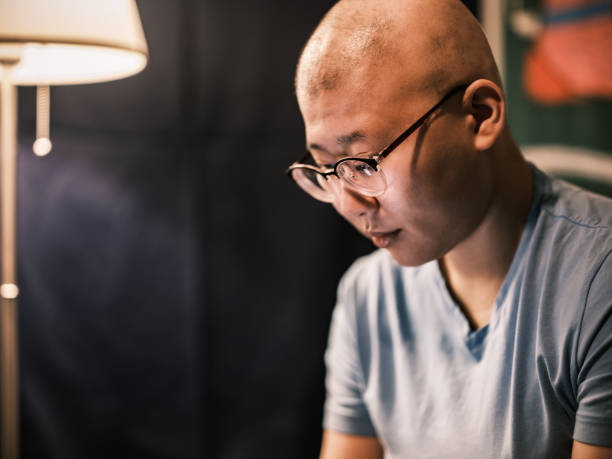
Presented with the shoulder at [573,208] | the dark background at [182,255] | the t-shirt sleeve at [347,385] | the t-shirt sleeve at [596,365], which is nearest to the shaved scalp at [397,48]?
the shoulder at [573,208]

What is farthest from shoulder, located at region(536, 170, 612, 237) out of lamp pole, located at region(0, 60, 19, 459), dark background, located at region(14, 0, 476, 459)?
lamp pole, located at region(0, 60, 19, 459)

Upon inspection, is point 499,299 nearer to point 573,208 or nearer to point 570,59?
point 573,208

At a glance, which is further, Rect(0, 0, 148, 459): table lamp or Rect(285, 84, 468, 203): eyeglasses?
Rect(0, 0, 148, 459): table lamp

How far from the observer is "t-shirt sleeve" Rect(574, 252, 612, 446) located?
2.91 ft

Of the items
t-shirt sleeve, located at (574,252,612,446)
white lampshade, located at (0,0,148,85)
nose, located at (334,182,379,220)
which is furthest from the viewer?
white lampshade, located at (0,0,148,85)

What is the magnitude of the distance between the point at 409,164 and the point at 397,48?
171 millimetres

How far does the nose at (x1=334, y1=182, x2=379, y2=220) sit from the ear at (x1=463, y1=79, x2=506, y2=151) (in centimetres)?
18

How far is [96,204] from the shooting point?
185 cm

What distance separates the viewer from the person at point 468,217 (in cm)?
95

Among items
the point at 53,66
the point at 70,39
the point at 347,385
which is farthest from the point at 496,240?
the point at 53,66

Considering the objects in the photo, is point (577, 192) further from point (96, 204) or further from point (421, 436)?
point (96, 204)

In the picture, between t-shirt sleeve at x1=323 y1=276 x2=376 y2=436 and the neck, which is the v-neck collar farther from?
t-shirt sleeve at x1=323 y1=276 x2=376 y2=436

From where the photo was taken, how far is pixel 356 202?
1019 millimetres

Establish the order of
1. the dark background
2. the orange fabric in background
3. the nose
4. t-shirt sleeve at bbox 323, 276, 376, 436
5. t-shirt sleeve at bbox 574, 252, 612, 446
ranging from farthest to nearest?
the orange fabric in background → the dark background → t-shirt sleeve at bbox 323, 276, 376, 436 → the nose → t-shirt sleeve at bbox 574, 252, 612, 446
